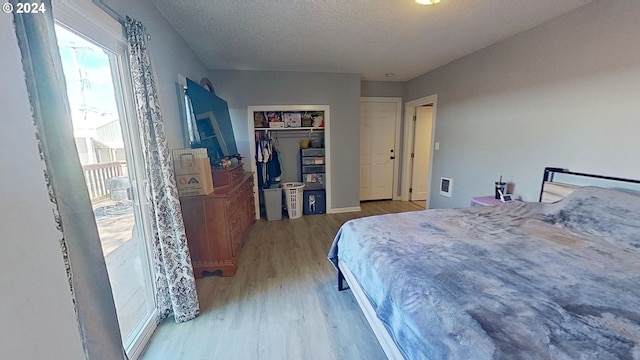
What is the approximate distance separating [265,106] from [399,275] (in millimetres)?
3565

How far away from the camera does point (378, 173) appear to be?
5375 millimetres

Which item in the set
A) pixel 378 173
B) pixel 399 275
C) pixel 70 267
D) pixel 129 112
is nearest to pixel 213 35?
pixel 129 112

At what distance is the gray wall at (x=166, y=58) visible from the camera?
189 centimetres

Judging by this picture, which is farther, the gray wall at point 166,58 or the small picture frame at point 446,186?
the small picture frame at point 446,186

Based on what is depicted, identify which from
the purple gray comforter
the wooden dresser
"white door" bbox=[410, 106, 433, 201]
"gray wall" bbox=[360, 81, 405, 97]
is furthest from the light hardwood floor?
"gray wall" bbox=[360, 81, 405, 97]

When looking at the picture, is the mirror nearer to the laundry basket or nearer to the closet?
the closet

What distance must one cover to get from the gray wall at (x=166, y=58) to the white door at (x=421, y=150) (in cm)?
418

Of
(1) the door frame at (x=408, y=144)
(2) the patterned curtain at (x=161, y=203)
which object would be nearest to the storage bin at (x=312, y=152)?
(1) the door frame at (x=408, y=144)

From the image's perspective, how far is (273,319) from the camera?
1.97 meters

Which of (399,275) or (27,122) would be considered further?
(399,275)

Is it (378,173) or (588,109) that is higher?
(588,109)

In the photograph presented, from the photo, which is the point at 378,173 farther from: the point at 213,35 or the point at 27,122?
the point at 27,122

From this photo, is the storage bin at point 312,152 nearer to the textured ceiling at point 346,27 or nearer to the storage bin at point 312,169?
the storage bin at point 312,169

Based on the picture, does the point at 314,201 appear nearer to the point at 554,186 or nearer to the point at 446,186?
the point at 446,186
